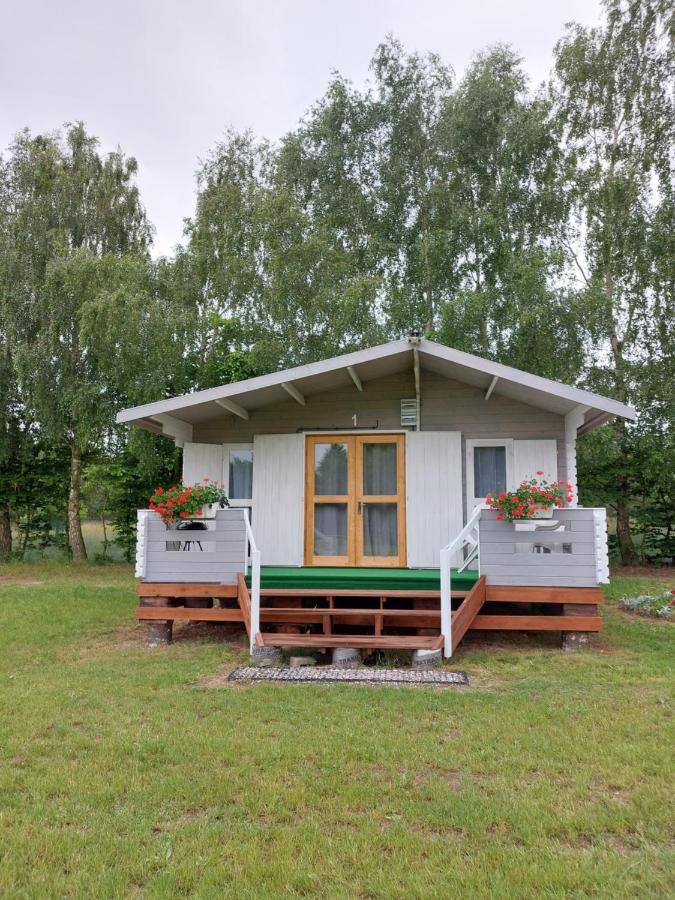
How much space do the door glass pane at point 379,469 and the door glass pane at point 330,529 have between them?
1.34 ft

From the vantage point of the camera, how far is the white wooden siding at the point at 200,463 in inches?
316

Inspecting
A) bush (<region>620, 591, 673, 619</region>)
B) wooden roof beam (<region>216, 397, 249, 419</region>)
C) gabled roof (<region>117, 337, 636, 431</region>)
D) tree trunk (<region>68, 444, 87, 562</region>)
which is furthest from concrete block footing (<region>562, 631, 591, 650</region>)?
tree trunk (<region>68, 444, 87, 562</region>)

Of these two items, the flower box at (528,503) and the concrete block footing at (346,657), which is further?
the flower box at (528,503)

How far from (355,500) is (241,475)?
60.0 inches

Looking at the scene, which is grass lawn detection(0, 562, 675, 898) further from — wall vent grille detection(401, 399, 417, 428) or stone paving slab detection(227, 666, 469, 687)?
wall vent grille detection(401, 399, 417, 428)

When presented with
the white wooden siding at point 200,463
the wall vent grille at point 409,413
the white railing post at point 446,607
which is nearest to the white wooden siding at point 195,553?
the white wooden siding at point 200,463

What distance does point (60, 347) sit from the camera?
13938 mm

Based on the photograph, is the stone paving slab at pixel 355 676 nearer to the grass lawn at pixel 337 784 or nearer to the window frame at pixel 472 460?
the grass lawn at pixel 337 784

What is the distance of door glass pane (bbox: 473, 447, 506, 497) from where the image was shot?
7.61 m

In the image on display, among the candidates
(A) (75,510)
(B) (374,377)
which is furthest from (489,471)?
(A) (75,510)

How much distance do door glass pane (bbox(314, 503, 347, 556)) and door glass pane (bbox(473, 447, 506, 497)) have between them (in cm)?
164

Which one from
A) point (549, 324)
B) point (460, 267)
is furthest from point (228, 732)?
point (460, 267)

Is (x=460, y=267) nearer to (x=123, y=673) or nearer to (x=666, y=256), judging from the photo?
(x=666, y=256)

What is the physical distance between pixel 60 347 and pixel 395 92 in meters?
10.7
